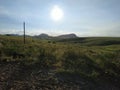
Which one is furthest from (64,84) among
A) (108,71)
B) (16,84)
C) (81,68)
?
(108,71)

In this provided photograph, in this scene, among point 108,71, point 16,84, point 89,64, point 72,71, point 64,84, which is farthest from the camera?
point 89,64

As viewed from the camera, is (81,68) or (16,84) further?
(81,68)

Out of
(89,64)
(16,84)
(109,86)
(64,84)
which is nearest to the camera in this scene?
(16,84)

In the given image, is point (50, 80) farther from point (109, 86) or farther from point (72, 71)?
point (109, 86)

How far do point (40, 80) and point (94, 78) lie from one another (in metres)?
2.30

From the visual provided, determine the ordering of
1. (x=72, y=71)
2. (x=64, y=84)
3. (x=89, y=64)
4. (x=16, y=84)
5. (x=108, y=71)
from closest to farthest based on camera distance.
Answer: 1. (x=16, y=84)
2. (x=64, y=84)
3. (x=72, y=71)
4. (x=108, y=71)
5. (x=89, y=64)

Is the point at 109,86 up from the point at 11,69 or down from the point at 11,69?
down

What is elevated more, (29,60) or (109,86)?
(29,60)

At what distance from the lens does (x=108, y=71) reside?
7953mm

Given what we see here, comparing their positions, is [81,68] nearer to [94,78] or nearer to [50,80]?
[94,78]

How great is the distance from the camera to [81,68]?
7977 millimetres

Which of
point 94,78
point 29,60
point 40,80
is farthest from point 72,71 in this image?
point 29,60

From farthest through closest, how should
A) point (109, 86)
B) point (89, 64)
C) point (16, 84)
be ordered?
point (89, 64), point (109, 86), point (16, 84)

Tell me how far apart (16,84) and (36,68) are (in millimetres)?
1932
